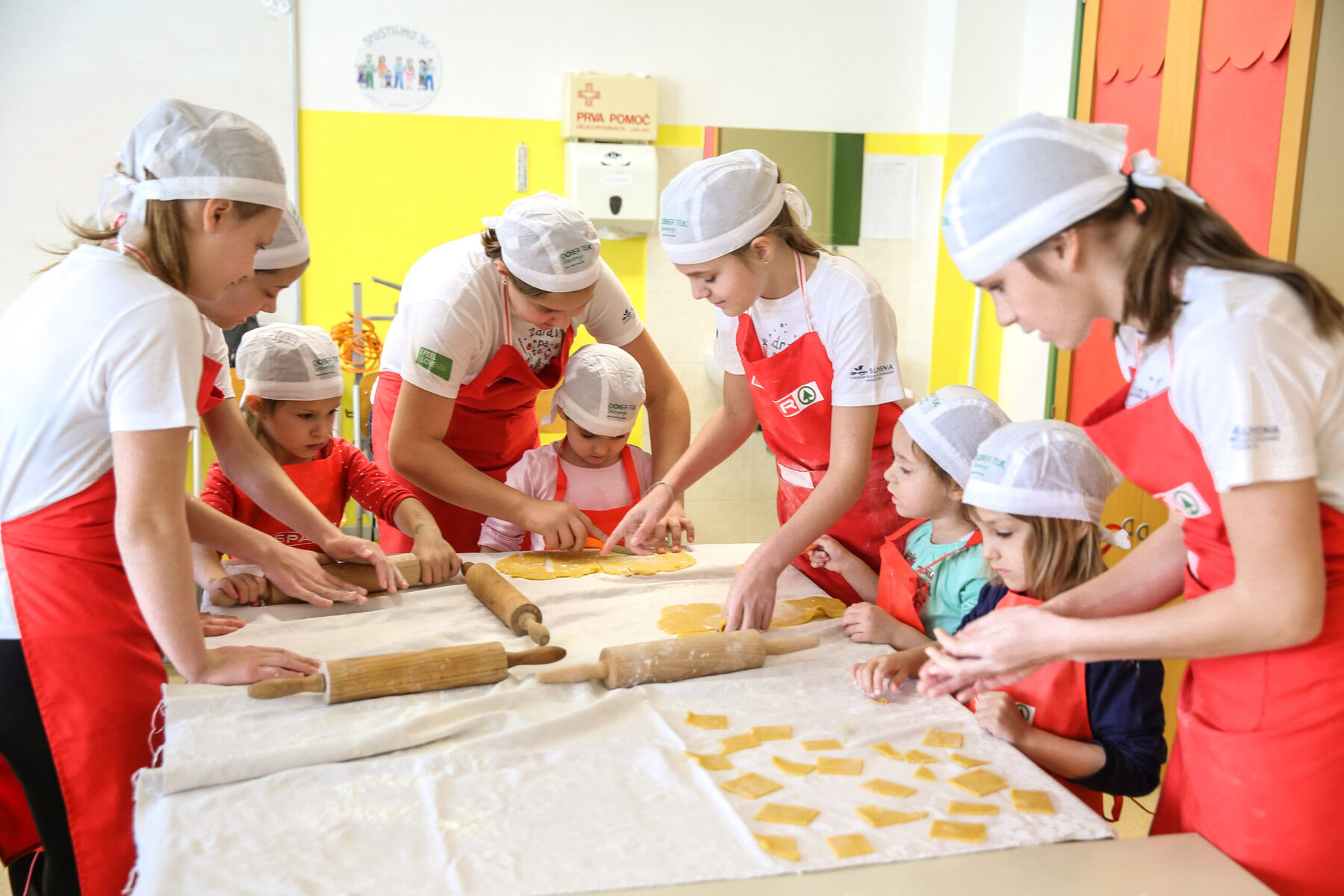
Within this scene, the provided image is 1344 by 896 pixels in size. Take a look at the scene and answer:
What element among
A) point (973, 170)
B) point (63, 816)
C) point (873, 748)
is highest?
point (973, 170)

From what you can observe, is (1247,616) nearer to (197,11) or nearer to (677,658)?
(677,658)

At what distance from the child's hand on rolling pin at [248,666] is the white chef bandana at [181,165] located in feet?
2.08

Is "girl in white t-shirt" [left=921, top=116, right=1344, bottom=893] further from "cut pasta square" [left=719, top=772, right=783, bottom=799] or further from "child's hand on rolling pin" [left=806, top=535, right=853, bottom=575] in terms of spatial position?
→ "child's hand on rolling pin" [left=806, top=535, right=853, bottom=575]

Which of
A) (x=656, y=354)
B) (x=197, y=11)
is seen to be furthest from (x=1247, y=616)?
(x=197, y=11)

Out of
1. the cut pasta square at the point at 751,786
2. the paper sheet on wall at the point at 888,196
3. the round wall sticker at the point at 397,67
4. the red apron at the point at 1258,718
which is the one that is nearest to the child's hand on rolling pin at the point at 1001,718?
the red apron at the point at 1258,718

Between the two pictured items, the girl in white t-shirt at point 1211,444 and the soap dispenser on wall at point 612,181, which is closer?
the girl in white t-shirt at point 1211,444

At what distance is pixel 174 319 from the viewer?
1.35m

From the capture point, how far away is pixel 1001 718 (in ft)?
4.57

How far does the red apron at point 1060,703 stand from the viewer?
1.43 meters

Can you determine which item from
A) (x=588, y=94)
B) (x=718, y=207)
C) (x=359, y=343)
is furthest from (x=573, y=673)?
(x=588, y=94)

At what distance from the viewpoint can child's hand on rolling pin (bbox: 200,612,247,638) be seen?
176cm

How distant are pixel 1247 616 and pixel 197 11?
4709mm

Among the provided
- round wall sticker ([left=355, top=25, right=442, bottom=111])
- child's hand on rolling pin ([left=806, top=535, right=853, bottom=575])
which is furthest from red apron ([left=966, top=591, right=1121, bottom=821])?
round wall sticker ([left=355, top=25, right=442, bottom=111])

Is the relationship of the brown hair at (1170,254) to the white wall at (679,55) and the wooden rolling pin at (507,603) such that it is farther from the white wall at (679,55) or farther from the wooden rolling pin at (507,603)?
the white wall at (679,55)
